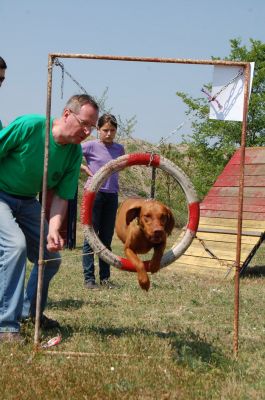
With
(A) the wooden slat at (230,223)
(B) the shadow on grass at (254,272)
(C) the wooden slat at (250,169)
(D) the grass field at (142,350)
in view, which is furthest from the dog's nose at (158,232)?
(C) the wooden slat at (250,169)

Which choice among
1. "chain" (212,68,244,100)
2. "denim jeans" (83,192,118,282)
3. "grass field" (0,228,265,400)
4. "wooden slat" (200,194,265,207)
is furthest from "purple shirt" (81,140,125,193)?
"wooden slat" (200,194,265,207)

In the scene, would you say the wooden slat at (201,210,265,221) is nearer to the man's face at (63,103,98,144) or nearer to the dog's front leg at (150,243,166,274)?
the dog's front leg at (150,243,166,274)

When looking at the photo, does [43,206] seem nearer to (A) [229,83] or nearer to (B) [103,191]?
(A) [229,83]

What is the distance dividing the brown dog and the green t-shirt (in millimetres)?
703

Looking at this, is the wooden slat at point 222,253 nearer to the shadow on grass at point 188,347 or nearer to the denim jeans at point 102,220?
the denim jeans at point 102,220

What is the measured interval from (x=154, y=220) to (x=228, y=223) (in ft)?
16.6

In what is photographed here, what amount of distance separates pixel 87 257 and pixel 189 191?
260 centimetres

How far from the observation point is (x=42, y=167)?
4281 mm

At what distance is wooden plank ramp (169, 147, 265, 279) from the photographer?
27.8 ft

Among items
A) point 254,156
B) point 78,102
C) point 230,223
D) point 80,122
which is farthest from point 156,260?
point 254,156

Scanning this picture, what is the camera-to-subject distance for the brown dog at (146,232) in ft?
14.4

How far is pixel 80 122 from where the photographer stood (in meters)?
4.09

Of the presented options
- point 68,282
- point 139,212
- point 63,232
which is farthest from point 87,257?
point 63,232

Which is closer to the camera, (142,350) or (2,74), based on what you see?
(142,350)
